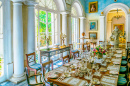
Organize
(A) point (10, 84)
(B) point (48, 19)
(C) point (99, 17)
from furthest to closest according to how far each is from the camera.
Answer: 1. (C) point (99, 17)
2. (B) point (48, 19)
3. (A) point (10, 84)

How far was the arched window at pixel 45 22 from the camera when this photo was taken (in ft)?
20.3

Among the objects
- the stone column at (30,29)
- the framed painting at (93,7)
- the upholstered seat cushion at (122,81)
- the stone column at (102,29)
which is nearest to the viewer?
the upholstered seat cushion at (122,81)

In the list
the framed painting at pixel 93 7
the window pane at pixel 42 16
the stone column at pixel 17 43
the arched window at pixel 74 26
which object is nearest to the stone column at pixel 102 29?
the framed painting at pixel 93 7

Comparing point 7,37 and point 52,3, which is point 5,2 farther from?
point 52,3

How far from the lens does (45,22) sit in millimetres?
6773

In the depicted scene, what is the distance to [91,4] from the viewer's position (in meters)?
10.8

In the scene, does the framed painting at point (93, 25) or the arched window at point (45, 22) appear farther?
the framed painting at point (93, 25)

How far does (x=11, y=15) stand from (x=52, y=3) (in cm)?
333

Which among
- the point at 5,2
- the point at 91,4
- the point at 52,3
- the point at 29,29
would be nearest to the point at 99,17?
the point at 91,4

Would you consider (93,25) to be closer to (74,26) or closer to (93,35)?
(93,35)

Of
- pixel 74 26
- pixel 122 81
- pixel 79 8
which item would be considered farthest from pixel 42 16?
pixel 122 81

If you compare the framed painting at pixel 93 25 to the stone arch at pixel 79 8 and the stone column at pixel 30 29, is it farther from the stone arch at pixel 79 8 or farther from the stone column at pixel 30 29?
the stone column at pixel 30 29

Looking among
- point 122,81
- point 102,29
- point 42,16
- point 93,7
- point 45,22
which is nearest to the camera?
point 122,81

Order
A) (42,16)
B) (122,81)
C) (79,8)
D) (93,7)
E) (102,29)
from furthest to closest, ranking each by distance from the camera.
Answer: (93,7), (102,29), (79,8), (42,16), (122,81)
